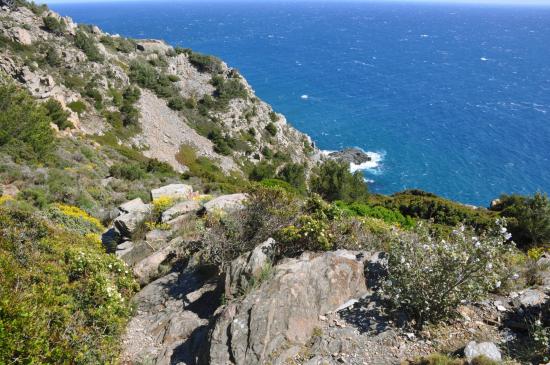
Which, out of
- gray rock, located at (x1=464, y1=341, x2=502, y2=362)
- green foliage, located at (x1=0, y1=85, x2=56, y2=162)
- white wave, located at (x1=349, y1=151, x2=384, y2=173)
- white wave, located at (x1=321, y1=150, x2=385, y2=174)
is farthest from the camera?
white wave, located at (x1=349, y1=151, x2=384, y2=173)

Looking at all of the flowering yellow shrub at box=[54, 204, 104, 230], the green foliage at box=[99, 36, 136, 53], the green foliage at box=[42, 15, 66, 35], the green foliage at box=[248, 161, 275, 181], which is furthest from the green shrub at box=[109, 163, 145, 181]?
the green foliage at box=[99, 36, 136, 53]

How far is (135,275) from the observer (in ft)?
35.8

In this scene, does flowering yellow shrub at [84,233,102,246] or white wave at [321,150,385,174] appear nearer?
flowering yellow shrub at [84,233,102,246]

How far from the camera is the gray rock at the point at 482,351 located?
553cm

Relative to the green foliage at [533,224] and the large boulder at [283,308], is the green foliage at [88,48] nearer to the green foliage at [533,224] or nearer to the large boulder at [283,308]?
the green foliage at [533,224]

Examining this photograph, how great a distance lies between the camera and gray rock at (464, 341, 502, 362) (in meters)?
5.53

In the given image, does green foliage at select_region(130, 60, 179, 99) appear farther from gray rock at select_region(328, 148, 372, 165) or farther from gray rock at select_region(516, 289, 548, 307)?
gray rock at select_region(516, 289, 548, 307)

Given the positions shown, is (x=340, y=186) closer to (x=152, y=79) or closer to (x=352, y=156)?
(x=352, y=156)

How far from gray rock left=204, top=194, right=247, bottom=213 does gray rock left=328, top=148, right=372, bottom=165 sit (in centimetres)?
4893

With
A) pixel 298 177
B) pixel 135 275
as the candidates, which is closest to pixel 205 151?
pixel 298 177

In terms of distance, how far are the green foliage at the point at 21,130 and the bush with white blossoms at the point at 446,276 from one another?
2322 cm

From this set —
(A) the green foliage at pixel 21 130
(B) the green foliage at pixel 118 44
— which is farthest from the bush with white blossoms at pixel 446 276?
(B) the green foliage at pixel 118 44

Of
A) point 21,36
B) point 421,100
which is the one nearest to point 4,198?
point 21,36

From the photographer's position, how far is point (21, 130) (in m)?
23.5
